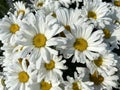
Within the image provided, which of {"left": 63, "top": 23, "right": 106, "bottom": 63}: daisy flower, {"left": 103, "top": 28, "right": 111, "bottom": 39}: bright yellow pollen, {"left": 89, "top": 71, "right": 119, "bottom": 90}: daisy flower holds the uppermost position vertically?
{"left": 103, "top": 28, "right": 111, "bottom": 39}: bright yellow pollen

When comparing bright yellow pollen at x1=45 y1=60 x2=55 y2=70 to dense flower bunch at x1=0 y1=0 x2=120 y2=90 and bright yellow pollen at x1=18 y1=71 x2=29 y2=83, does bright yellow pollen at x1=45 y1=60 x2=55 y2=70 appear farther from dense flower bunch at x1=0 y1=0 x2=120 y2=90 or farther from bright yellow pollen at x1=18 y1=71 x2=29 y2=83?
bright yellow pollen at x1=18 y1=71 x2=29 y2=83

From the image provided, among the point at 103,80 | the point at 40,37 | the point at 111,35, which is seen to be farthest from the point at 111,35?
the point at 40,37

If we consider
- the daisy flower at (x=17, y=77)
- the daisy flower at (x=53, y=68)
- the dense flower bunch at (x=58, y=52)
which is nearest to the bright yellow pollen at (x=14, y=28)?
the dense flower bunch at (x=58, y=52)

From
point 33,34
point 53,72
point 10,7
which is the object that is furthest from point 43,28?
point 10,7

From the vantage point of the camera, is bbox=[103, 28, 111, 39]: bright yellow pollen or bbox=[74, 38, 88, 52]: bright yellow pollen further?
bbox=[103, 28, 111, 39]: bright yellow pollen

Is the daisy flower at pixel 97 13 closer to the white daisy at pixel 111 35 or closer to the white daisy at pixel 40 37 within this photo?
the white daisy at pixel 111 35

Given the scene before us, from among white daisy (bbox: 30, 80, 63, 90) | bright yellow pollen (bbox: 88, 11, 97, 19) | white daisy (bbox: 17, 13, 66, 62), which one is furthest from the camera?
bright yellow pollen (bbox: 88, 11, 97, 19)

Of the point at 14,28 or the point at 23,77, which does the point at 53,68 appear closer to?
the point at 23,77

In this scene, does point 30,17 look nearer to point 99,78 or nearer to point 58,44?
point 58,44

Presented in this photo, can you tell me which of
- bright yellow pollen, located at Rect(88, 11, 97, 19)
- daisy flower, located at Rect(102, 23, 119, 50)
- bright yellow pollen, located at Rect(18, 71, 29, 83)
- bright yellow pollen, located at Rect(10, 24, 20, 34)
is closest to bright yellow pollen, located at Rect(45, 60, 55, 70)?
bright yellow pollen, located at Rect(18, 71, 29, 83)
